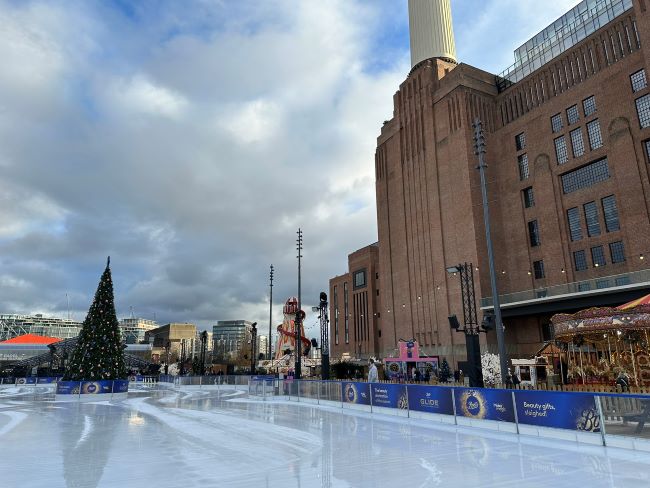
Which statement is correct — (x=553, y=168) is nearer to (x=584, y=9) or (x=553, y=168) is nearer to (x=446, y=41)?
(x=584, y=9)

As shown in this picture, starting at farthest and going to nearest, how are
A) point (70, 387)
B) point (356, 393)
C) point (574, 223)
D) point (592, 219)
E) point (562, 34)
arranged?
point (562, 34), point (574, 223), point (592, 219), point (70, 387), point (356, 393)

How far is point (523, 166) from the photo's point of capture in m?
50.9

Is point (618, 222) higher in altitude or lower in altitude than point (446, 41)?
lower

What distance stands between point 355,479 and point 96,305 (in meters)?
32.8

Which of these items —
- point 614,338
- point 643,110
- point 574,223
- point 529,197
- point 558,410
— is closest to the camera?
point 558,410

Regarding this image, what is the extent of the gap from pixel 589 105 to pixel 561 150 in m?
4.78

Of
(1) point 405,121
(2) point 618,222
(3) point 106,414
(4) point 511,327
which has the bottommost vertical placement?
(3) point 106,414

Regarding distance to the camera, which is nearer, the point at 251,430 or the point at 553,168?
the point at 251,430

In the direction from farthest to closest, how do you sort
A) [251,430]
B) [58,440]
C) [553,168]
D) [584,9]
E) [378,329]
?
[378,329] < [584,9] < [553,168] < [251,430] < [58,440]

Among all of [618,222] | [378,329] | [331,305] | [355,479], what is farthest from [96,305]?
[331,305]

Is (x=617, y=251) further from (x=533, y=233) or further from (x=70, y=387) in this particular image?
(x=70, y=387)

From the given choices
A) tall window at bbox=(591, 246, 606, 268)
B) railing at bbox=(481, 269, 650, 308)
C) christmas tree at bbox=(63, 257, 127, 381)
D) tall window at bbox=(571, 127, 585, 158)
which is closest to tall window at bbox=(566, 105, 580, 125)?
tall window at bbox=(571, 127, 585, 158)

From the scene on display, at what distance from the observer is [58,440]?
1383cm

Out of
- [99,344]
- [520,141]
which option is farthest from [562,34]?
[99,344]
